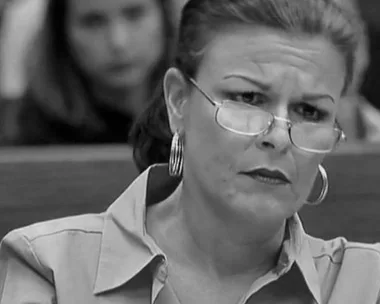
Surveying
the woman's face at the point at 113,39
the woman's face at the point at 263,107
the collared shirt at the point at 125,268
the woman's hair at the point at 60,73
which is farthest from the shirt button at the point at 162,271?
the woman's face at the point at 113,39

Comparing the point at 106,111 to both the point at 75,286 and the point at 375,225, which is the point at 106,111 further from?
the point at 75,286

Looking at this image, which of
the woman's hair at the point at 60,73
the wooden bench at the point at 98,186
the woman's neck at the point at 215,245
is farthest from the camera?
the woman's hair at the point at 60,73

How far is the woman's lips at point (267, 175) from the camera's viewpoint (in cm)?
153

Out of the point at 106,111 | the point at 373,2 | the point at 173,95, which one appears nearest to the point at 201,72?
the point at 173,95

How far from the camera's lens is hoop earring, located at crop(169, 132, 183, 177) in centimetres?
167

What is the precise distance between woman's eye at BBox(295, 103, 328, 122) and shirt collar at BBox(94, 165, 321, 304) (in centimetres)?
17

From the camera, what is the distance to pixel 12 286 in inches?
64.1

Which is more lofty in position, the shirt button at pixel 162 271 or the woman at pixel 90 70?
the shirt button at pixel 162 271

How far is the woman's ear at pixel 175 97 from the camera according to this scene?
167 cm

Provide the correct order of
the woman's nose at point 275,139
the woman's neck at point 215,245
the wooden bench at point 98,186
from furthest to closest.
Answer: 1. the wooden bench at point 98,186
2. the woman's neck at point 215,245
3. the woman's nose at point 275,139

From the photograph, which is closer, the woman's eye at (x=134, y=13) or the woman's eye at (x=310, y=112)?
the woman's eye at (x=310, y=112)

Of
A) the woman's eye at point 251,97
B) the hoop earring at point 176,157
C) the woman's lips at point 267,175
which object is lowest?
the hoop earring at point 176,157

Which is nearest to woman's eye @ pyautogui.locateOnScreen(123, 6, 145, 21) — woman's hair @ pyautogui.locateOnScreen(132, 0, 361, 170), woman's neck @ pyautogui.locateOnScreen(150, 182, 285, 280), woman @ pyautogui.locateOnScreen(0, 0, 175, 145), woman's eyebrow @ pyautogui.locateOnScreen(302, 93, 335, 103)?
woman @ pyautogui.locateOnScreen(0, 0, 175, 145)

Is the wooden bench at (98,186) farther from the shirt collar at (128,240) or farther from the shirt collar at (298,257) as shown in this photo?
the shirt collar at (298,257)
